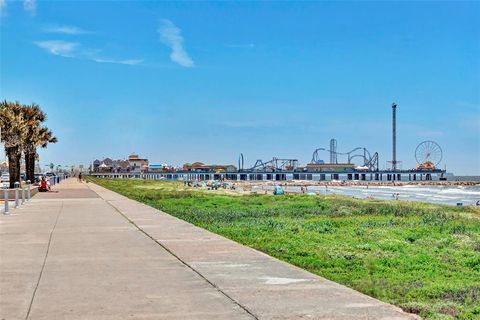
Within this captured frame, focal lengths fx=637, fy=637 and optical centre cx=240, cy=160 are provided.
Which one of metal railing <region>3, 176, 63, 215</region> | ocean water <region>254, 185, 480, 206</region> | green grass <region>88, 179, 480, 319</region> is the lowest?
ocean water <region>254, 185, 480, 206</region>

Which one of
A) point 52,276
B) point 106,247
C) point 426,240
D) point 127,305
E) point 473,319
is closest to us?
point 473,319

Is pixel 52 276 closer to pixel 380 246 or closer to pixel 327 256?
pixel 327 256

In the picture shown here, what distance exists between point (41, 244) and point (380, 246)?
7.72m

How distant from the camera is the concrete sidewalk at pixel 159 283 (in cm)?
734

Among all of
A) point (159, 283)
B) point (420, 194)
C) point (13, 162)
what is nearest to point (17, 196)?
point (159, 283)

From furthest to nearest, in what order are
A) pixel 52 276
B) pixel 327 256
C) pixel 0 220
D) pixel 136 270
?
1. pixel 0 220
2. pixel 327 256
3. pixel 136 270
4. pixel 52 276

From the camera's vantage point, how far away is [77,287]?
8891mm

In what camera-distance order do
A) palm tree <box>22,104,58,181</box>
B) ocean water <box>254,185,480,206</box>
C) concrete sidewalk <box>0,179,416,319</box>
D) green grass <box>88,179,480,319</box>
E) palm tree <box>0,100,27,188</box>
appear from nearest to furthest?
concrete sidewalk <box>0,179,416,319</box>
green grass <box>88,179,480,319</box>
palm tree <box>0,100,27,188</box>
palm tree <box>22,104,58,181</box>
ocean water <box>254,185,480,206</box>

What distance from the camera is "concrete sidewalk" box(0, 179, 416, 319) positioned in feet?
24.1

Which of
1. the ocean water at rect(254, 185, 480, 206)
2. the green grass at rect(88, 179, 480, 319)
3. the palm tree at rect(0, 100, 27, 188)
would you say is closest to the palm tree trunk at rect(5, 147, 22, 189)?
the palm tree at rect(0, 100, 27, 188)

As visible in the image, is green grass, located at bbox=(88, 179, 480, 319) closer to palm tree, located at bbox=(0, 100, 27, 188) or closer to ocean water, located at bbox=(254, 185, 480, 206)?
palm tree, located at bbox=(0, 100, 27, 188)

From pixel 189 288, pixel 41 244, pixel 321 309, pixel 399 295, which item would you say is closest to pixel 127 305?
pixel 189 288

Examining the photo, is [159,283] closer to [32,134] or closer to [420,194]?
[32,134]

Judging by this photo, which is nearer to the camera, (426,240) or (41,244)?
(41,244)
